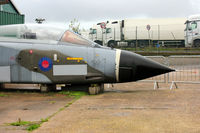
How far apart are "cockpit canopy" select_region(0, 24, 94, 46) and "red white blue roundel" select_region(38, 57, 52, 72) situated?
23.7 inches

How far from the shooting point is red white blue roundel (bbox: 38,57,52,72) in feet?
25.3

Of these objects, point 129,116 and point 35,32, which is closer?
point 129,116

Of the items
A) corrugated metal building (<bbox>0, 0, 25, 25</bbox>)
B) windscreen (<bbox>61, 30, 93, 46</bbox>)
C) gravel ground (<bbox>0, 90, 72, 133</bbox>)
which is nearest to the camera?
gravel ground (<bbox>0, 90, 72, 133</bbox>)

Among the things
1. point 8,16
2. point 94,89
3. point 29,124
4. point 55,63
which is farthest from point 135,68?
point 8,16

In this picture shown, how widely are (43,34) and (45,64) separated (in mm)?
902

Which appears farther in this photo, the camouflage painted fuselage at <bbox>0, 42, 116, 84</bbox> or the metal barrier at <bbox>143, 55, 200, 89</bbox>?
the metal barrier at <bbox>143, 55, 200, 89</bbox>

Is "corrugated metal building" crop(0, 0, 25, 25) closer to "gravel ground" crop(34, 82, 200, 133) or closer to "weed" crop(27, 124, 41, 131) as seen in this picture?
"gravel ground" crop(34, 82, 200, 133)

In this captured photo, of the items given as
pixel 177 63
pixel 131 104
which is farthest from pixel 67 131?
pixel 177 63

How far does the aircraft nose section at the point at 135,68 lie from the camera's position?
744 centimetres

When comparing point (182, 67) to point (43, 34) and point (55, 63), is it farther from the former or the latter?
point (43, 34)

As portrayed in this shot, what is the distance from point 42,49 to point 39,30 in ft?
2.11

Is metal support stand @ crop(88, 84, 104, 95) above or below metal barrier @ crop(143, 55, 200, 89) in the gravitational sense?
below

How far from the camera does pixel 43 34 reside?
798cm

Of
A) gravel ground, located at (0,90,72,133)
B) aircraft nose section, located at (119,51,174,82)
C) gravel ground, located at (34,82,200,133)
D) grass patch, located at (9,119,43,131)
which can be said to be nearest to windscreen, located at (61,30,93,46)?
aircraft nose section, located at (119,51,174,82)
